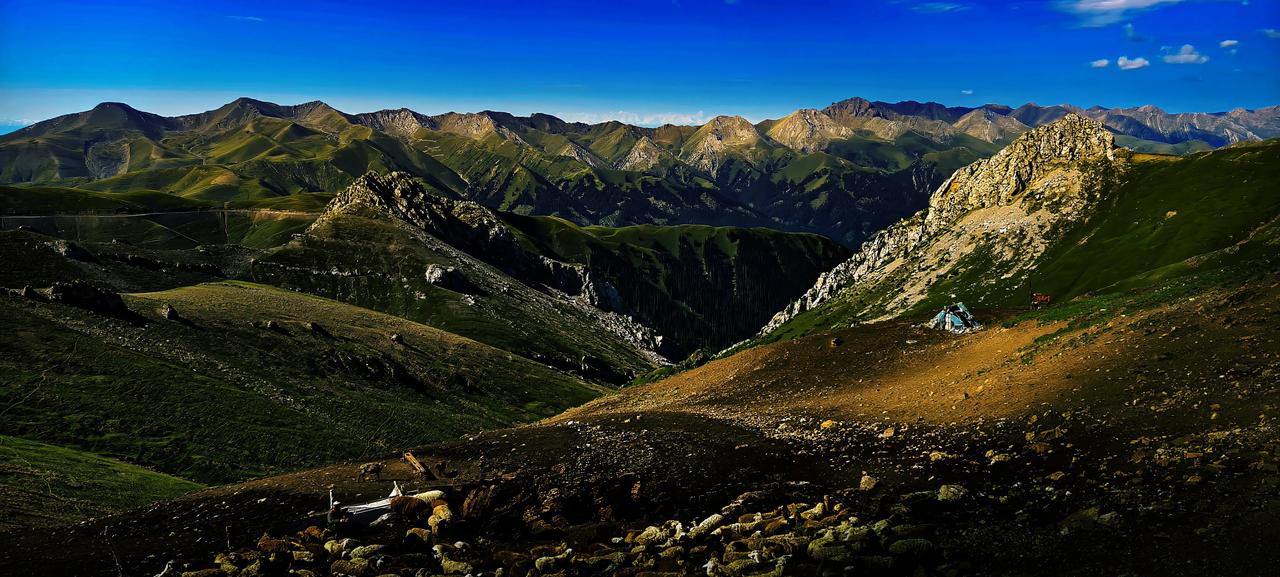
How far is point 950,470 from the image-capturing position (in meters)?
25.1

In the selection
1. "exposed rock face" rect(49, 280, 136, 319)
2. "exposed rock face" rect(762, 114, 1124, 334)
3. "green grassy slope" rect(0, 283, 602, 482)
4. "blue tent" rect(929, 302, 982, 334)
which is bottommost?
"green grassy slope" rect(0, 283, 602, 482)

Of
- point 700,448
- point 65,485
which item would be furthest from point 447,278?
point 700,448

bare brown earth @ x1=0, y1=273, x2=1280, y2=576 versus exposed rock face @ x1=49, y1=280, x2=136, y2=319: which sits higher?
exposed rock face @ x1=49, y1=280, x2=136, y2=319

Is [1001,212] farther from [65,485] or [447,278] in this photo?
[65,485]

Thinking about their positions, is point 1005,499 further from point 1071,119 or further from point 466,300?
point 1071,119

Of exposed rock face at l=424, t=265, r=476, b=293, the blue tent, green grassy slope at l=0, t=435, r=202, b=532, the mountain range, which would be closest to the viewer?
the mountain range

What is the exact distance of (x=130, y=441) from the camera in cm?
5334

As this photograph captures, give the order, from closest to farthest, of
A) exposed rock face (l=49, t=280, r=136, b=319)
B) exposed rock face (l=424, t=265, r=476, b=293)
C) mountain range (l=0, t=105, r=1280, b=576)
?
mountain range (l=0, t=105, r=1280, b=576), exposed rock face (l=49, t=280, r=136, b=319), exposed rock face (l=424, t=265, r=476, b=293)

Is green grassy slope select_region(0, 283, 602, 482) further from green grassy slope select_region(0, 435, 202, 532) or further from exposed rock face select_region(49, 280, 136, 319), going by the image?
green grassy slope select_region(0, 435, 202, 532)

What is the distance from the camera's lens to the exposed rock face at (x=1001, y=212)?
461 feet

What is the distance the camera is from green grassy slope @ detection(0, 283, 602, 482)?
54.6 meters

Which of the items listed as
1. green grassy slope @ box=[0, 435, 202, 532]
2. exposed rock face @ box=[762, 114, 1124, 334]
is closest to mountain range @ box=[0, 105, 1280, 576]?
green grassy slope @ box=[0, 435, 202, 532]

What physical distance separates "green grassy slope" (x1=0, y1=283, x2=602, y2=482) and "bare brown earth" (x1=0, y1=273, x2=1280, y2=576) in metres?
27.2

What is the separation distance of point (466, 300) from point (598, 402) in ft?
379
